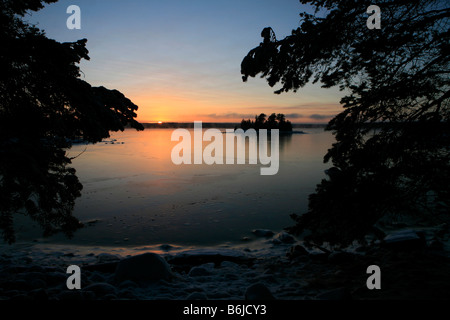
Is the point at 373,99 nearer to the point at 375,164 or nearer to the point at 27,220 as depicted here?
the point at 375,164

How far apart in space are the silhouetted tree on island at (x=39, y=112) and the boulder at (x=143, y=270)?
5.10 ft

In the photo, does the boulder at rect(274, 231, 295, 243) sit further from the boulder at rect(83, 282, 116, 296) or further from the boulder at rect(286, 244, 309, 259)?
the boulder at rect(83, 282, 116, 296)

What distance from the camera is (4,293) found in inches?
183

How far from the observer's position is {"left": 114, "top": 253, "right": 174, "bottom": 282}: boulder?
5.54 m

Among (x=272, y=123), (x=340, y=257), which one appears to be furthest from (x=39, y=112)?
(x=272, y=123)

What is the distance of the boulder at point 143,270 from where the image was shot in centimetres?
554

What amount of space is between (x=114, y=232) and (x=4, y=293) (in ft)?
15.7

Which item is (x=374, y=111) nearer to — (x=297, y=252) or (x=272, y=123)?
(x=297, y=252)

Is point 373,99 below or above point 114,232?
above

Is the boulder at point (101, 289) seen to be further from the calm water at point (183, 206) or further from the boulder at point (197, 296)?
the calm water at point (183, 206)

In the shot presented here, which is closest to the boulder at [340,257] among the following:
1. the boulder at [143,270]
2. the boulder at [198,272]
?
the boulder at [198,272]

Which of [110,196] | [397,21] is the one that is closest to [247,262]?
[397,21]

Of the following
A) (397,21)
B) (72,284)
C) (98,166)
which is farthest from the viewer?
(98,166)
